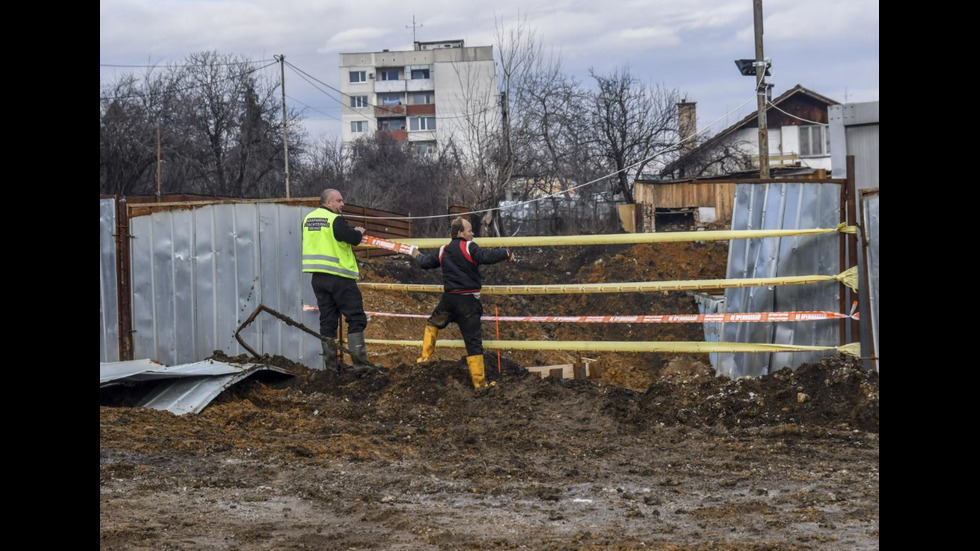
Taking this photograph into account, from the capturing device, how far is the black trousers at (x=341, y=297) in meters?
10.4

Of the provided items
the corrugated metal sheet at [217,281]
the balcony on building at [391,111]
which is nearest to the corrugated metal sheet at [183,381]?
the corrugated metal sheet at [217,281]

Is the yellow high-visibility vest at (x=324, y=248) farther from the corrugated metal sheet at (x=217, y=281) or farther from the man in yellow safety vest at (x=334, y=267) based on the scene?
the corrugated metal sheet at (x=217, y=281)

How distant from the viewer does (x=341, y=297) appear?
34.2 ft

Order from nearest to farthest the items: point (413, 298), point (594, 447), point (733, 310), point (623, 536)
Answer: point (623, 536)
point (594, 447)
point (733, 310)
point (413, 298)

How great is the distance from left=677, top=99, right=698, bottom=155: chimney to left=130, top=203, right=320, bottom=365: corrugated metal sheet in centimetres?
2884

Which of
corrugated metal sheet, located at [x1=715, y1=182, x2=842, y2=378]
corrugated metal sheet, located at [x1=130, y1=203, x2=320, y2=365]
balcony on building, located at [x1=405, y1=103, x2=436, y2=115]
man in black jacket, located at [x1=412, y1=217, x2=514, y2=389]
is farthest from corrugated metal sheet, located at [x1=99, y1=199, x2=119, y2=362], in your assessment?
balcony on building, located at [x1=405, y1=103, x2=436, y2=115]

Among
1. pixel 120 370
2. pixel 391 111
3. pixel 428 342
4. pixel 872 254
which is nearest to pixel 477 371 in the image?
pixel 428 342

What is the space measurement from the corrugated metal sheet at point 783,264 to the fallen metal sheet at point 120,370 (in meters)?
6.04

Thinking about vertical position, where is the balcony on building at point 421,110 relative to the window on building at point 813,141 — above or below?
above
